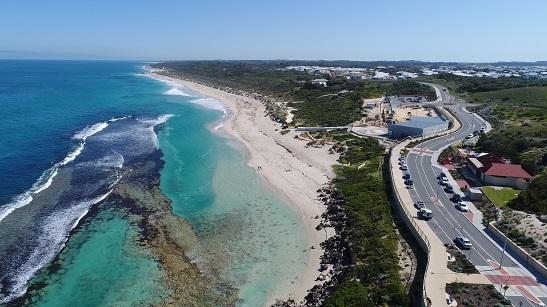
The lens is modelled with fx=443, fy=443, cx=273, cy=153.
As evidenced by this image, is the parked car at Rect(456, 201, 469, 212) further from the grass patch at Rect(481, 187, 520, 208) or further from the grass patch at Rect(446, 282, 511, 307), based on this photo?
the grass patch at Rect(446, 282, 511, 307)

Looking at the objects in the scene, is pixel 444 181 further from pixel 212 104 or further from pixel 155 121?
pixel 212 104

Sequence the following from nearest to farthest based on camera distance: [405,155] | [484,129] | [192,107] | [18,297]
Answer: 1. [18,297]
2. [405,155]
3. [484,129]
4. [192,107]

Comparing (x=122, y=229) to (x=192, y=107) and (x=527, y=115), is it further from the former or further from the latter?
(x=192, y=107)

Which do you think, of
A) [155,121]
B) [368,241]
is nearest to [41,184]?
[368,241]

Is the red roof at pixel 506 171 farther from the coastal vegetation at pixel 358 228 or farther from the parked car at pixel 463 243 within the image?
the parked car at pixel 463 243

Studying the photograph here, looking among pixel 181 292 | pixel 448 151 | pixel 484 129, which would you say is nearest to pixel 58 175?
pixel 181 292

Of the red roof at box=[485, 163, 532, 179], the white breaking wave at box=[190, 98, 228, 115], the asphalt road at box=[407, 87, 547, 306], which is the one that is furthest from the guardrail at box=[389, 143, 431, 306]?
the white breaking wave at box=[190, 98, 228, 115]

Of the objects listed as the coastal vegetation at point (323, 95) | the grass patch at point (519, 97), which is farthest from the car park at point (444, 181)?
the grass patch at point (519, 97)
